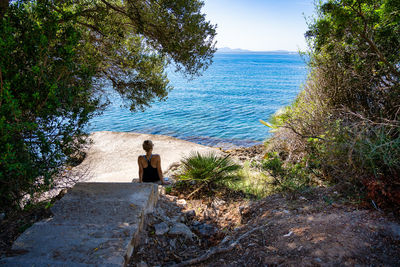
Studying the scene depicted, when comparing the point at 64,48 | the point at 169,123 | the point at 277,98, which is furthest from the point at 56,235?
the point at 277,98

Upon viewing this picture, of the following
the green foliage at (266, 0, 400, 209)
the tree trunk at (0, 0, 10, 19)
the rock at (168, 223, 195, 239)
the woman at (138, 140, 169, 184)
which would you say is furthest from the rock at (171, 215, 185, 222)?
the tree trunk at (0, 0, 10, 19)

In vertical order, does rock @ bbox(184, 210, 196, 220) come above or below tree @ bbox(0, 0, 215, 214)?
below

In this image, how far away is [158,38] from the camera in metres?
6.33

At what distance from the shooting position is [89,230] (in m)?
3.16

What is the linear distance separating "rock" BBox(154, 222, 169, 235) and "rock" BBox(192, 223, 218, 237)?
0.76m

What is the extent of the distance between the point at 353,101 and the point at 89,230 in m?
6.81

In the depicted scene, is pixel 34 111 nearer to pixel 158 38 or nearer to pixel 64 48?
pixel 64 48

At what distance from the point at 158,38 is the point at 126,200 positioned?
423cm

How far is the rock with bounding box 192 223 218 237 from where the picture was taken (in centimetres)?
444

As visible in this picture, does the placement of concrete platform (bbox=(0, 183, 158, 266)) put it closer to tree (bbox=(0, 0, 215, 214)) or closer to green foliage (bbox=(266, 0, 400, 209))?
tree (bbox=(0, 0, 215, 214))

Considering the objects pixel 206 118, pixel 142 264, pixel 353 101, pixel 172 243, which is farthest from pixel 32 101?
pixel 206 118

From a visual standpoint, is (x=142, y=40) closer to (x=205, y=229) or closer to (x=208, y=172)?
(x=208, y=172)

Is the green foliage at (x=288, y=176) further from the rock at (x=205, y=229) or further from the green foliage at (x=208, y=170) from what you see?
the rock at (x=205, y=229)

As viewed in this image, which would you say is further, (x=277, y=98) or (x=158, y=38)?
(x=277, y=98)
